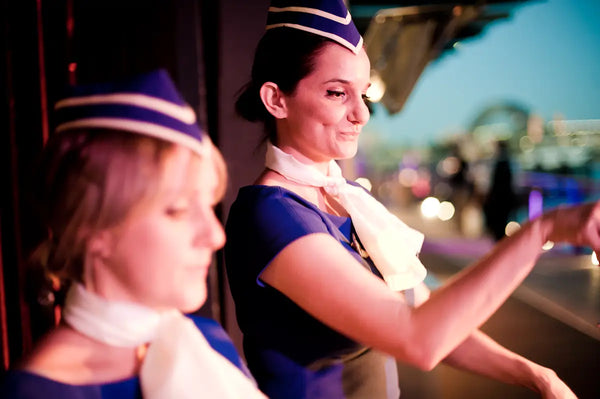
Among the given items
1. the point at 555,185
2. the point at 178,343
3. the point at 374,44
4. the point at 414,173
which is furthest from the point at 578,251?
the point at 414,173

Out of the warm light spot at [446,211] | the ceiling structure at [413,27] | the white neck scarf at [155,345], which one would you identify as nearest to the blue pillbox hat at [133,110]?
the white neck scarf at [155,345]

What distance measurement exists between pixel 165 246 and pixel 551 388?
93 centimetres

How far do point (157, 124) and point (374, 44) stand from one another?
680 cm

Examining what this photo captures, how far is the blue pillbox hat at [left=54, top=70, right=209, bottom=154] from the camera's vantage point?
70 centimetres

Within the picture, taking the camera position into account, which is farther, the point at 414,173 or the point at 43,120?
the point at 414,173

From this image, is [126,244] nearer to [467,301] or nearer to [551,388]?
[467,301]

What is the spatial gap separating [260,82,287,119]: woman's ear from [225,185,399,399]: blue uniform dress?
204 mm

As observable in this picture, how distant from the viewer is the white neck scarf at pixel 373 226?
1.19 meters

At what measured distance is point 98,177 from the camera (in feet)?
2.27

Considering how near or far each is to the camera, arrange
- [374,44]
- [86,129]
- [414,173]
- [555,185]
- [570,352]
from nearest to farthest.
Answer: [86,129] → [570,352] → [374,44] → [555,185] → [414,173]

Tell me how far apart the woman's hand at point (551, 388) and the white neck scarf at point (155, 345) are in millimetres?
763

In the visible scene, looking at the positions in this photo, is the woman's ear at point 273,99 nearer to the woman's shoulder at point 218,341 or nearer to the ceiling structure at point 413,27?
the woman's shoulder at point 218,341

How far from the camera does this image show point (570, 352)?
3.78 meters

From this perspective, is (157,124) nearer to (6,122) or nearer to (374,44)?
(6,122)
